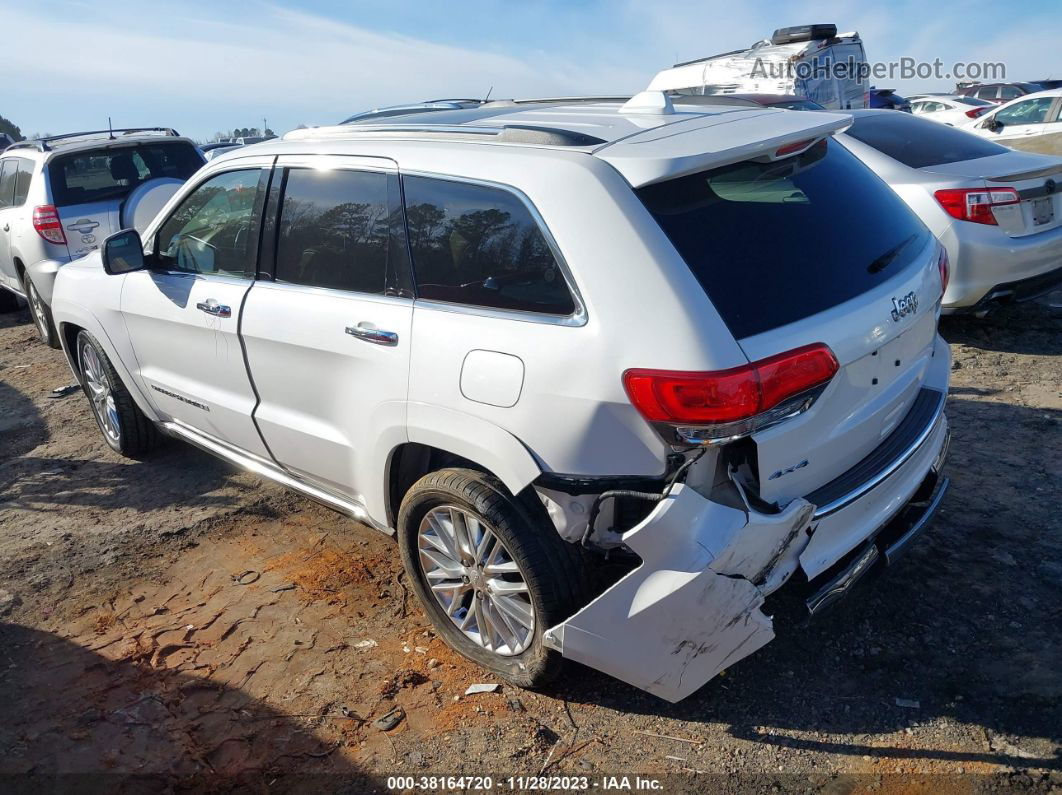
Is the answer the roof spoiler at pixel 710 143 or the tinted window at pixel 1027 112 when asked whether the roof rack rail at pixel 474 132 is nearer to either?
the roof spoiler at pixel 710 143

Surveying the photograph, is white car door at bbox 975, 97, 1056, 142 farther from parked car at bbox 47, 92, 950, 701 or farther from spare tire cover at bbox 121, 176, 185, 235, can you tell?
parked car at bbox 47, 92, 950, 701

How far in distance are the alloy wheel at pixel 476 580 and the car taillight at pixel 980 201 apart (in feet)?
14.6

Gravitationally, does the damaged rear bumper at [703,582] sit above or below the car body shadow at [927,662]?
above

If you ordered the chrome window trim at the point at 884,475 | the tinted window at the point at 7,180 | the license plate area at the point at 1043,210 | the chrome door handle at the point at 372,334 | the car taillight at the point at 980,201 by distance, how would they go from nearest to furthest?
the chrome window trim at the point at 884,475
the chrome door handle at the point at 372,334
the car taillight at the point at 980,201
the license plate area at the point at 1043,210
the tinted window at the point at 7,180

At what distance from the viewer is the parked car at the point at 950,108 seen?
70.1 ft

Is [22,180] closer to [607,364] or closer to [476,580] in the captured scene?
[476,580]

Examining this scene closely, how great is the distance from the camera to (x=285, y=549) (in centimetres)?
414

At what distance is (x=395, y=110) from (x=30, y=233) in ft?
16.4

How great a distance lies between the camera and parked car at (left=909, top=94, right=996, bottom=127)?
21.4 m

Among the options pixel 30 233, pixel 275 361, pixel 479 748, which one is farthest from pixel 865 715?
pixel 30 233

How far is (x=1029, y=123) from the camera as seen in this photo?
17.2 meters

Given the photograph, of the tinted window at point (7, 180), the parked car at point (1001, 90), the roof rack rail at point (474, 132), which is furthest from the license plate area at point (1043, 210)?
the parked car at point (1001, 90)

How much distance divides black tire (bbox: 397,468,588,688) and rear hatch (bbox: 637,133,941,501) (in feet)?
2.26

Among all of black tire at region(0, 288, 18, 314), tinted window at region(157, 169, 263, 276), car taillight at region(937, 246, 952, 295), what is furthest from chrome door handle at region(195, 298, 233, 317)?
black tire at region(0, 288, 18, 314)
